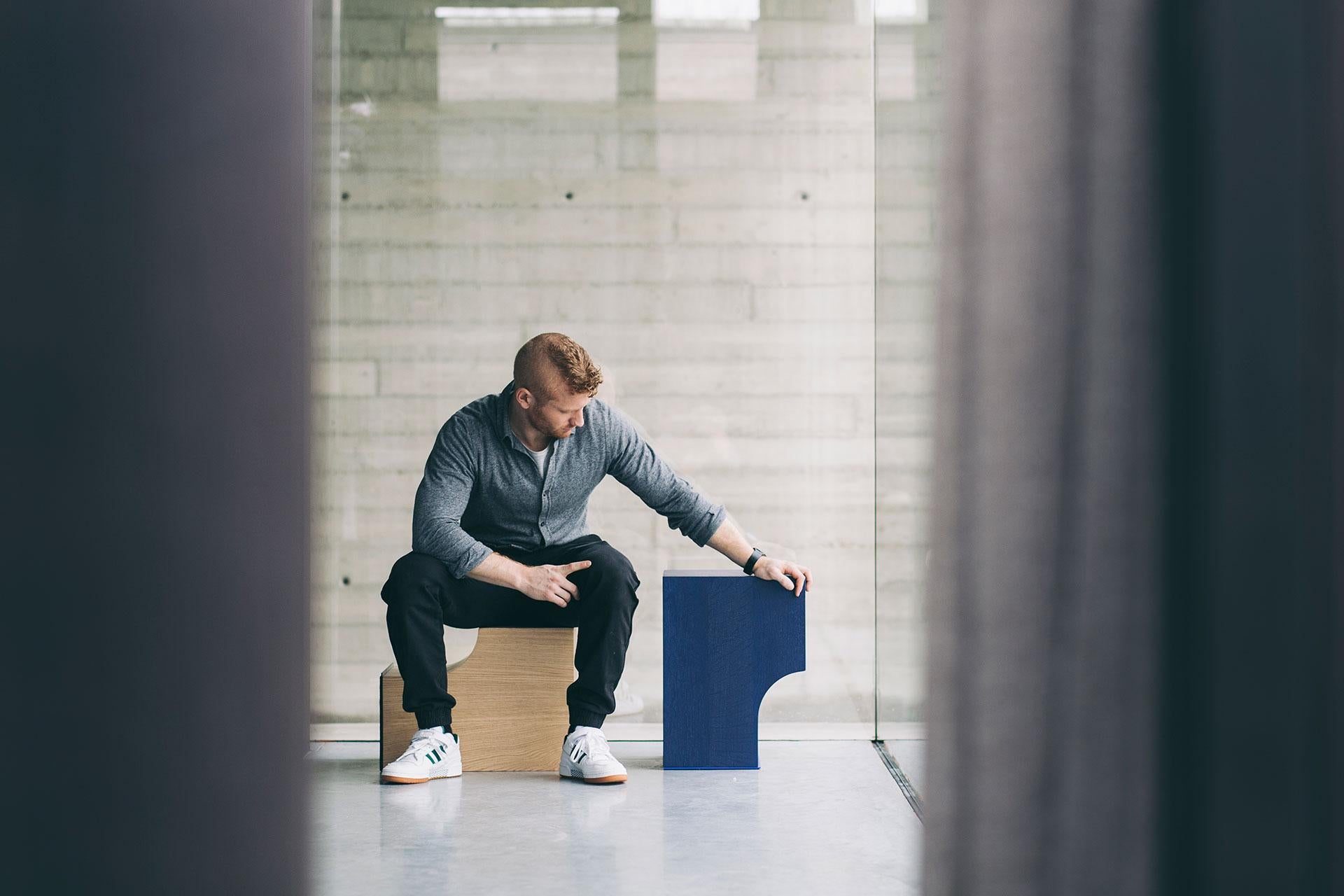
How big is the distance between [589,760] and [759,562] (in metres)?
0.52

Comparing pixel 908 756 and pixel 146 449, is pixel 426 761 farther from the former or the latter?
pixel 146 449

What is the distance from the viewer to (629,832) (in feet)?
7.11

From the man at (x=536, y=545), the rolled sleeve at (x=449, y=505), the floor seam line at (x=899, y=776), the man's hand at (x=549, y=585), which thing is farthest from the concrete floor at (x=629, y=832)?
the rolled sleeve at (x=449, y=505)

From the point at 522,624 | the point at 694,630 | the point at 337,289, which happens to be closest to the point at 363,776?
the point at 522,624

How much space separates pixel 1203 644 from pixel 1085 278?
14.5 inches

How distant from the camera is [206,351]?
1.10m

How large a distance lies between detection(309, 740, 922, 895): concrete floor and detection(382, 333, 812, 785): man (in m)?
0.12

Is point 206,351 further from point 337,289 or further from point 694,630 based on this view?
point 337,289

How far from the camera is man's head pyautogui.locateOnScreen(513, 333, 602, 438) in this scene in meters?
2.55

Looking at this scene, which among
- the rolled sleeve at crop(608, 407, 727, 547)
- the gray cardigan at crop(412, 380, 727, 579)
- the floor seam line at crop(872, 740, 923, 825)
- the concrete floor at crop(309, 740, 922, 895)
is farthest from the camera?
the rolled sleeve at crop(608, 407, 727, 547)

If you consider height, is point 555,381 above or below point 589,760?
above

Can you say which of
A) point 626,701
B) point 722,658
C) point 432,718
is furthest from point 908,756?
point 432,718

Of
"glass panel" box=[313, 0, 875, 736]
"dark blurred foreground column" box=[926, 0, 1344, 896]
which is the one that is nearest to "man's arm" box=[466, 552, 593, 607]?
"glass panel" box=[313, 0, 875, 736]

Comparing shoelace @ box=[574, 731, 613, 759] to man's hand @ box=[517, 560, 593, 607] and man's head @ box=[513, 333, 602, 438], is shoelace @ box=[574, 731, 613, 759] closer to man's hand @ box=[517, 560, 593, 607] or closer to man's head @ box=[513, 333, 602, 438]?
man's hand @ box=[517, 560, 593, 607]
